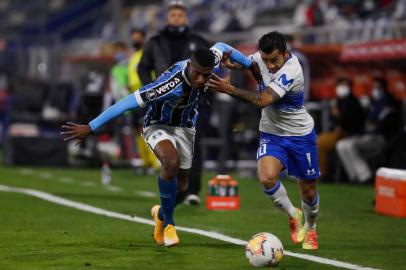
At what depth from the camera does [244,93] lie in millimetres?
9039

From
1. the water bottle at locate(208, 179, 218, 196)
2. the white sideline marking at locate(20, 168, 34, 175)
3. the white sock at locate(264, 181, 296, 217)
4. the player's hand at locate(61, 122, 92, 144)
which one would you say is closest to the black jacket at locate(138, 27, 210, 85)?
the water bottle at locate(208, 179, 218, 196)

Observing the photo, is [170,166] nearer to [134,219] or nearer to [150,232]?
[150,232]

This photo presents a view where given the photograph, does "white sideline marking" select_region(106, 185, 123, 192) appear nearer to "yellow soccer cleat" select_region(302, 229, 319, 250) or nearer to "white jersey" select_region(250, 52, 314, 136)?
"white jersey" select_region(250, 52, 314, 136)

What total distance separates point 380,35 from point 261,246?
14762 mm

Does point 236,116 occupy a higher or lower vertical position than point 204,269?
higher

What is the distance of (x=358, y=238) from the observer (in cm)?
1043

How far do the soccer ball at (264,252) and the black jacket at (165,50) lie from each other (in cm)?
557

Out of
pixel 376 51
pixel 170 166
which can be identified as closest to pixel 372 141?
pixel 376 51

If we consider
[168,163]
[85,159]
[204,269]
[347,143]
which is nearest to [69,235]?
[168,163]

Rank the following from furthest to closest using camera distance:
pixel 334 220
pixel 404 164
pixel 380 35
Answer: pixel 380 35 → pixel 404 164 → pixel 334 220

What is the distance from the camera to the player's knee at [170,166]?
946 centimetres

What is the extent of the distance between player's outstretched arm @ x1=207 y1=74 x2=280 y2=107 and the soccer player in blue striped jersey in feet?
0.89

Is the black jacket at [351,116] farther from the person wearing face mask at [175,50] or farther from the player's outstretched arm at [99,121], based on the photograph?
the player's outstretched arm at [99,121]

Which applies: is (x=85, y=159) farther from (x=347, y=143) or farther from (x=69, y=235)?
(x=69, y=235)
